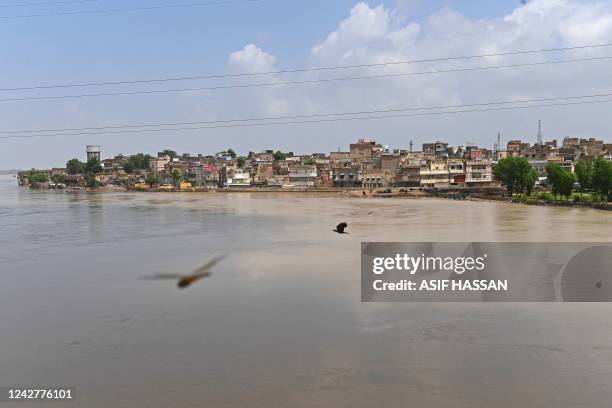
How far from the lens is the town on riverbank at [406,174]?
147ft

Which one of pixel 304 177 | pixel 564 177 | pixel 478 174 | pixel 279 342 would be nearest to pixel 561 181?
pixel 564 177

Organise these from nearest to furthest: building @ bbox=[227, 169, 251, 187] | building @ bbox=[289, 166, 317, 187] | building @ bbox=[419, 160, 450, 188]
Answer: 1. building @ bbox=[419, 160, 450, 188]
2. building @ bbox=[289, 166, 317, 187]
3. building @ bbox=[227, 169, 251, 187]

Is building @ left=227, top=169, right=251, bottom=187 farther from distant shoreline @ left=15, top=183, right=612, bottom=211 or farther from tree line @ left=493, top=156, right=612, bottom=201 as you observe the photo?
tree line @ left=493, top=156, right=612, bottom=201

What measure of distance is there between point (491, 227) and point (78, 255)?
1705cm

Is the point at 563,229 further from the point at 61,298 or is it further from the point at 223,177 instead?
the point at 223,177

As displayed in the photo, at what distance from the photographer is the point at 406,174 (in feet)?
217

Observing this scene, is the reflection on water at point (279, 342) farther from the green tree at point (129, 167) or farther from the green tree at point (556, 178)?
the green tree at point (129, 167)

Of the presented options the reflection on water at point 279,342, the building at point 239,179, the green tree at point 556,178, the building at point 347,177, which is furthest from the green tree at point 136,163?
the reflection on water at point 279,342

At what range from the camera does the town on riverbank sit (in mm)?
44719

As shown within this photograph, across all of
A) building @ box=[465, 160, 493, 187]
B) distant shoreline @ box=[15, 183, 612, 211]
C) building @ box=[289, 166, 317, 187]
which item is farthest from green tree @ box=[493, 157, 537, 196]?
building @ box=[289, 166, 317, 187]

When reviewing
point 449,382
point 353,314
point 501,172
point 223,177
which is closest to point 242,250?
point 353,314

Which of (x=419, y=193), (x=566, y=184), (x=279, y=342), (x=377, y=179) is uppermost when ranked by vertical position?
(x=566, y=184)

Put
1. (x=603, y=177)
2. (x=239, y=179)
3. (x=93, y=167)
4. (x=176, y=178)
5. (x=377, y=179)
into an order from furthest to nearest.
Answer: (x=93, y=167) → (x=176, y=178) → (x=239, y=179) → (x=377, y=179) → (x=603, y=177)

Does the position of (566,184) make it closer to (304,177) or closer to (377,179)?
(377,179)
